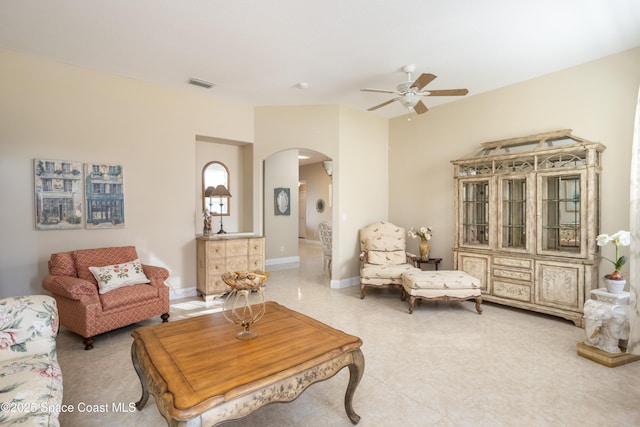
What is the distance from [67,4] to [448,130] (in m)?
4.93

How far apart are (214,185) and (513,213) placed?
4.61 meters

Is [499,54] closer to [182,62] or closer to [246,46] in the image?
[246,46]

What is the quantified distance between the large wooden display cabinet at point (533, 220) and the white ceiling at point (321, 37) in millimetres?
1082

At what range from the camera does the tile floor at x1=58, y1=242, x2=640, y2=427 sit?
2.04 meters

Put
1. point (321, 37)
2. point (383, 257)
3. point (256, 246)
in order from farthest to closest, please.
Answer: point (383, 257) → point (256, 246) → point (321, 37)

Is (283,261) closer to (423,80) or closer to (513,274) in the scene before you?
(513,274)

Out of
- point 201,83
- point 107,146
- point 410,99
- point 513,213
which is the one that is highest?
point 201,83

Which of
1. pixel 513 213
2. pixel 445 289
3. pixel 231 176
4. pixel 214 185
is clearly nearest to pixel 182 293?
pixel 214 185

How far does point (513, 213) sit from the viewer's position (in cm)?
427

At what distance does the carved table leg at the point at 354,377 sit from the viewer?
195cm

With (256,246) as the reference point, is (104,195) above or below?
above

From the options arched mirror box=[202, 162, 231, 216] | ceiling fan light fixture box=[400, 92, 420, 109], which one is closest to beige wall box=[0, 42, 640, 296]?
arched mirror box=[202, 162, 231, 216]

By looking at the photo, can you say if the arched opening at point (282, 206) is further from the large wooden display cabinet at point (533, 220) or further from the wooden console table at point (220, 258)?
the large wooden display cabinet at point (533, 220)

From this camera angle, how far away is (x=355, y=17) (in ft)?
9.52
